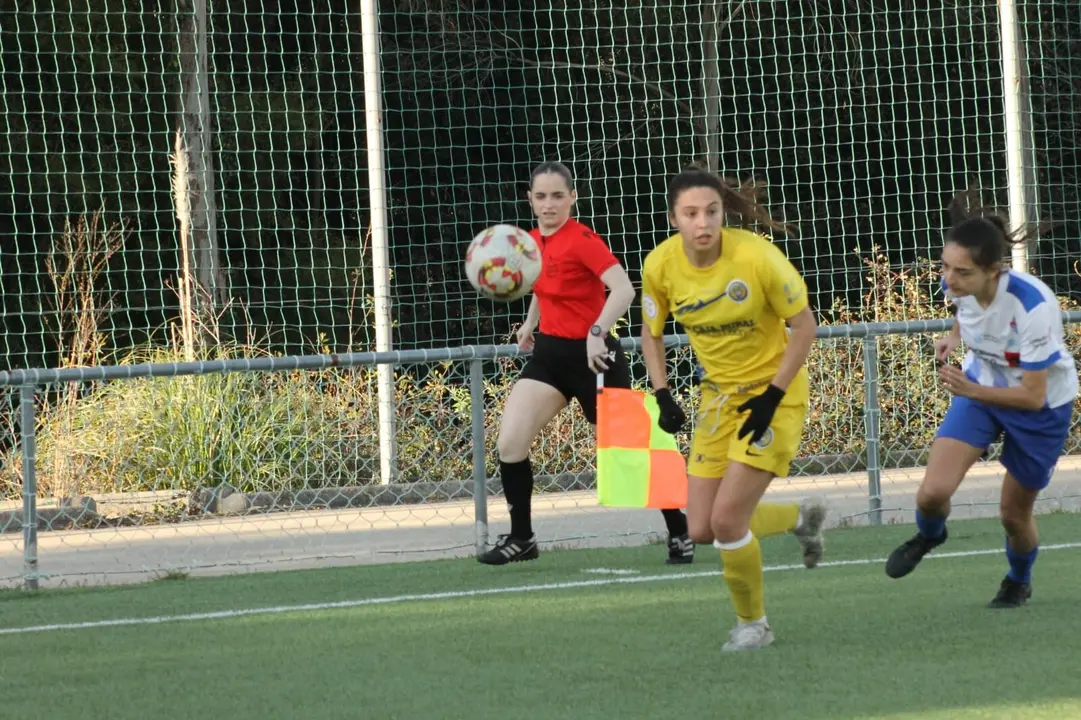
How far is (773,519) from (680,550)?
6.17 ft

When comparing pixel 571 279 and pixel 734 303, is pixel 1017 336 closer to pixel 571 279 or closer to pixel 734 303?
pixel 734 303

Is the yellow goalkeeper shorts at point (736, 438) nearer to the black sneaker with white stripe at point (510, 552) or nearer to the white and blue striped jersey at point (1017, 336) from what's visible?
the white and blue striped jersey at point (1017, 336)

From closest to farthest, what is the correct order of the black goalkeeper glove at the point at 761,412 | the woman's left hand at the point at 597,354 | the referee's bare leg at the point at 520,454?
the black goalkeeper glove at the point at 761,412, the woman's left hand at the point at 597,354, the referee's bare leg at the point at 520,454

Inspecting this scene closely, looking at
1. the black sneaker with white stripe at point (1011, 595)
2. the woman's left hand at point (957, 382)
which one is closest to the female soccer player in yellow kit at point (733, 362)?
the woman's left hand at point (957, 382)

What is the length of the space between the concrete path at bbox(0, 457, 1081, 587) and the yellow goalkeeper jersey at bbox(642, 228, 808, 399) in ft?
10.5

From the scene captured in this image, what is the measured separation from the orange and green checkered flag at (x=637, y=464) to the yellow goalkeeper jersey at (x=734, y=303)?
213cm

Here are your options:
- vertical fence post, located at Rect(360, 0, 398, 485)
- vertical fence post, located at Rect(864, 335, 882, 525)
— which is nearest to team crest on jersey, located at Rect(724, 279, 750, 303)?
vertical fence post, located at Rect(864, 335, 882, 525)

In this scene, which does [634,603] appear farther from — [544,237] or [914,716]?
[914,716]

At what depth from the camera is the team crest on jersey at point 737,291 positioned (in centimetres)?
608

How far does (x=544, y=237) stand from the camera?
8562mm

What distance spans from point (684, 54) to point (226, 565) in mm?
11871

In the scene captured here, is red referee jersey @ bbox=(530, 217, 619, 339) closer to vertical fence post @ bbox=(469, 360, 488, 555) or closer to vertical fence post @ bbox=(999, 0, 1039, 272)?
vertical fence post @ bbox=(469, 360, 488, 555)

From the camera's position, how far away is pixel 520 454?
8.70 meters

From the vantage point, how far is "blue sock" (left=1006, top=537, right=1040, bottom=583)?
6.82 metres
